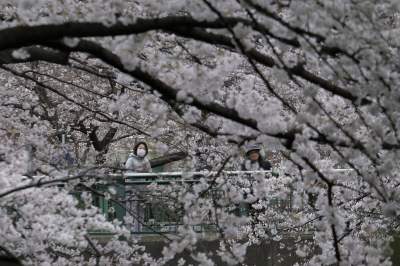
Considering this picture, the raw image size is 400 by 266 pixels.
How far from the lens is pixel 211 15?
3793 millimetres

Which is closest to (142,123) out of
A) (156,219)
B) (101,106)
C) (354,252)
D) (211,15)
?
(101,106)

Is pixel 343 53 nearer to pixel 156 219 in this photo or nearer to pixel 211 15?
pixel 211 15

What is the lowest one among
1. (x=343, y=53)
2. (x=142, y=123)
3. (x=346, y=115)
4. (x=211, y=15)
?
(x=343, y=53)

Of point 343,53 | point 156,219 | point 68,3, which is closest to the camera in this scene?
point 343,53

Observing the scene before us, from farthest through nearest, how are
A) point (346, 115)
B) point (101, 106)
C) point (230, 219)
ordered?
point (101, 106) < point (346, 115) < point (230, 219)

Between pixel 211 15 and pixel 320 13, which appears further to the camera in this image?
pixel 211 15

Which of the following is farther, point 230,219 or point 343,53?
point 230,219

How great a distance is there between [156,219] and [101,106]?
12.5 feet

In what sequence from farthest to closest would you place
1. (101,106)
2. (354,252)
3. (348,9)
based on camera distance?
(101,106), (354,252), (348,9)

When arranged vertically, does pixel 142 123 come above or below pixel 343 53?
above

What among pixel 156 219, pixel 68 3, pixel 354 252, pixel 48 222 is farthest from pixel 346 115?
pixel 156 219

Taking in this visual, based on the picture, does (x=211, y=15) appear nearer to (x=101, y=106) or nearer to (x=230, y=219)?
(x=230, y=219)

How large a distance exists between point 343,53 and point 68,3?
6.12 ft

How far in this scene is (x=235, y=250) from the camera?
17.4 ft
